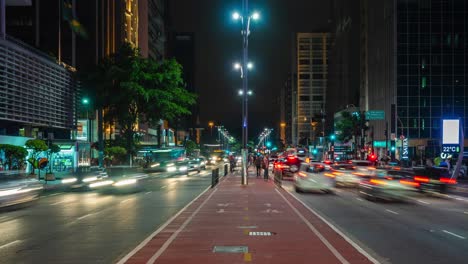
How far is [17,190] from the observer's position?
23.8m

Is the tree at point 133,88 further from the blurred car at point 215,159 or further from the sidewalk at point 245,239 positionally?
the blurred car at point 215,159

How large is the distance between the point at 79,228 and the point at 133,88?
42188 millimetres

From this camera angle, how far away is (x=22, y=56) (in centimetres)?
5088

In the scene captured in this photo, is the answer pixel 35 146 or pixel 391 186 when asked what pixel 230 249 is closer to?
pixel 391 186

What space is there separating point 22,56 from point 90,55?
105 feet

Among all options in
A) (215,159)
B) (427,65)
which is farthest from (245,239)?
(215,159)

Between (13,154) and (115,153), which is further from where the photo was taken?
(115,153)

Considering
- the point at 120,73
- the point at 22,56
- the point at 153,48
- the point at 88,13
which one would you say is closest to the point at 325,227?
the point at 22,56

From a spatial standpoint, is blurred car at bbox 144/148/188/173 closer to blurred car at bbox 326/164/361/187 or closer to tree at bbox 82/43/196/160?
tree at bbox 82/43/196/160

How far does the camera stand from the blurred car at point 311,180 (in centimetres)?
3366

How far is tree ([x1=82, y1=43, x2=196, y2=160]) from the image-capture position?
197 ft

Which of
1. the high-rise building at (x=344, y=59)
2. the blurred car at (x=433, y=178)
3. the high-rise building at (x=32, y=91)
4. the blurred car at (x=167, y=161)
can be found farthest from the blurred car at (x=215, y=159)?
the blurred car at (x=433, y=178)

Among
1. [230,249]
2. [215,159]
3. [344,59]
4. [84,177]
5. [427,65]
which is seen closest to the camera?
[230,249]

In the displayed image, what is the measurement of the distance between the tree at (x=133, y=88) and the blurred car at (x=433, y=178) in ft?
97.3
